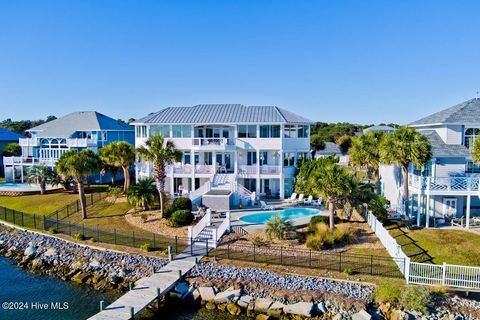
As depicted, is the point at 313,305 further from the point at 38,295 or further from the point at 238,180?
the point at 238,180

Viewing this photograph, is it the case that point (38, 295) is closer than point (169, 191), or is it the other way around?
point (38, 295)

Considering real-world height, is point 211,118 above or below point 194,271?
above

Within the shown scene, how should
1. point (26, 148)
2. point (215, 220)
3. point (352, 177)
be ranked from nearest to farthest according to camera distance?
point (352, 177), point (215, 220), point (26, 148)

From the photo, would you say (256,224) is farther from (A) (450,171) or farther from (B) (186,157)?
(A) (450,171)

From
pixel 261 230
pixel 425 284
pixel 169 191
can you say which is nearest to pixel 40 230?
pixel 169 191

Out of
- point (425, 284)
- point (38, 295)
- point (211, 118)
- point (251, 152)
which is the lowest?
point (38, 295)

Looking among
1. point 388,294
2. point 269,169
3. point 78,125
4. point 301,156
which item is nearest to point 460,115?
point 301,156

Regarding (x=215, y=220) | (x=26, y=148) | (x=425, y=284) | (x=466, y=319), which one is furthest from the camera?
(x=26, y=148)

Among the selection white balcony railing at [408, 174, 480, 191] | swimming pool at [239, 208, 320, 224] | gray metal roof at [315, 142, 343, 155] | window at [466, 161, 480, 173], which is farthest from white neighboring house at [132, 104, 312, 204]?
gray metal roof at [315, 142, 343, 155]
